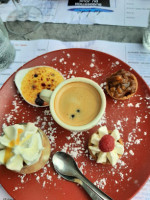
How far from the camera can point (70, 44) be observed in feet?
3.63

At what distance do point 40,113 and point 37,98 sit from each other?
6 cm

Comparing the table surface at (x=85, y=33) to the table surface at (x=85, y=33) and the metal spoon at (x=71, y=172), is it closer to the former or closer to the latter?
the table surface at (x=85, y=33)

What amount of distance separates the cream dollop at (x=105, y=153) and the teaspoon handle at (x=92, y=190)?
76 millimetres

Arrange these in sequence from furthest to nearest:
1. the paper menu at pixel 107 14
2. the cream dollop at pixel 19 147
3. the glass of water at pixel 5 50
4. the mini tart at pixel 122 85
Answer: the paper menu at pixel 107 14
the glass of water at pixel 5 50
the mini tart at pixel 122 85
the cream dollop at pixel 19 147

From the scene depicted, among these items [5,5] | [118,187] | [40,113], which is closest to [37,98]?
[40,113]

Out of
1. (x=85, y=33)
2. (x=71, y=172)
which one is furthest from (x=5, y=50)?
(x=71, y=172)

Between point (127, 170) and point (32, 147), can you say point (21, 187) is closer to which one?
point (32, 147)

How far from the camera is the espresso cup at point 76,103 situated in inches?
31.0

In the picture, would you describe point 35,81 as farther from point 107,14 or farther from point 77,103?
point 107,14

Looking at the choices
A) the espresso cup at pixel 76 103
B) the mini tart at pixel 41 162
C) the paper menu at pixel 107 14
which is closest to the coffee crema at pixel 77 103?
the espresso cup at pixel 76 103

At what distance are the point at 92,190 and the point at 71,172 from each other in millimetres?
92

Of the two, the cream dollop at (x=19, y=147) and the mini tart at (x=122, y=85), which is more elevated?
the mini tart at (x=122, y=85)

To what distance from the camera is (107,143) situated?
2.52 feet

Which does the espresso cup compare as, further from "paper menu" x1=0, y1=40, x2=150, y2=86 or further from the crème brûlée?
"paper menu" x1=0, y1=40, x2=150, y2=86
